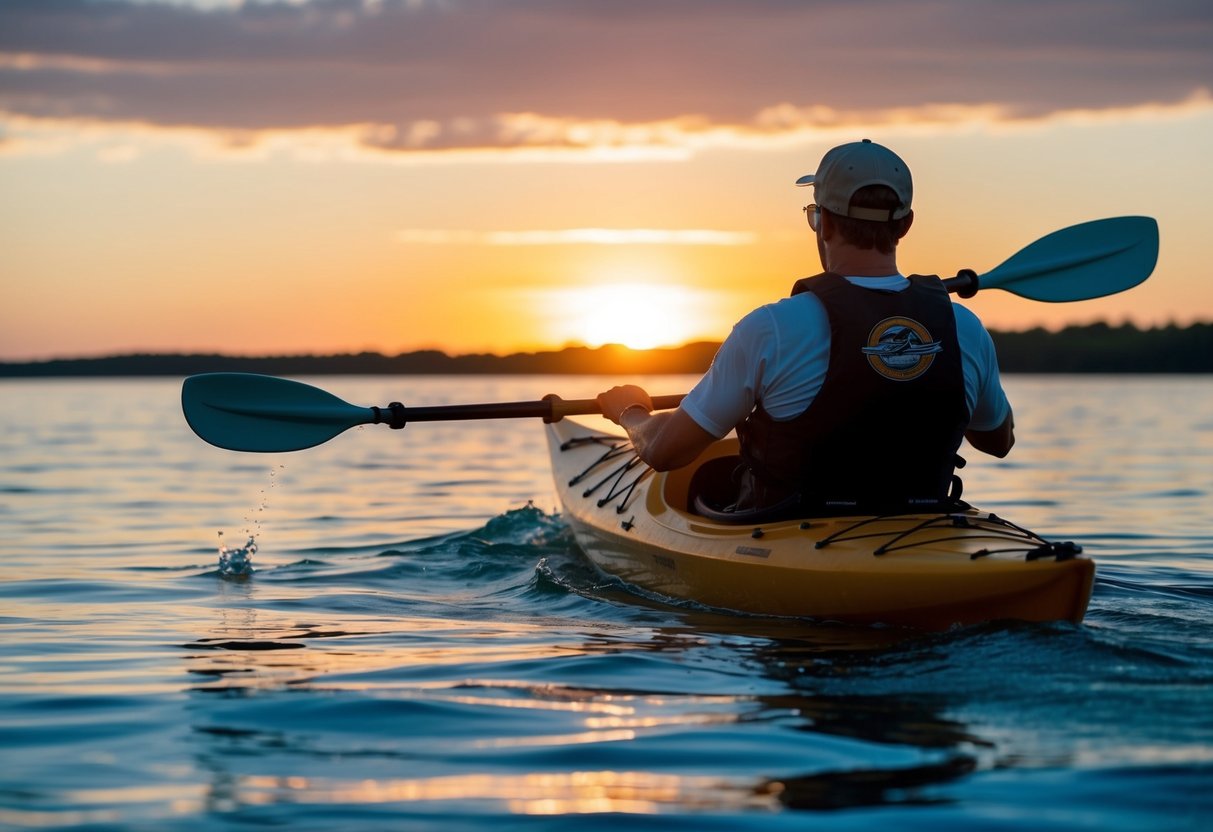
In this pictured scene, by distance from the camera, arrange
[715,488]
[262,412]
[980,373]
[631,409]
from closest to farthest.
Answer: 1. [980,373]
2. [631,409]
3. [715,488]
4. [262,412]

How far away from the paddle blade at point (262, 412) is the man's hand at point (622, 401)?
126cm

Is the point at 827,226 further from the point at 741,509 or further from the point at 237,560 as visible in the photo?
the point at 237,560

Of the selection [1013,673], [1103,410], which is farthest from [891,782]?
[1103,410]

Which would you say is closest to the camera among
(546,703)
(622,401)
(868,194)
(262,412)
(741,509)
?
(546,703)

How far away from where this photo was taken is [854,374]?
4473 mm

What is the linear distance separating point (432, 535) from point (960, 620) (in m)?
5.18

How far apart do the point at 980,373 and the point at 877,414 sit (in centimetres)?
48

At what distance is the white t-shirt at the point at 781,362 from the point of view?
14.8ft

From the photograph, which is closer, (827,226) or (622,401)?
(827,226)

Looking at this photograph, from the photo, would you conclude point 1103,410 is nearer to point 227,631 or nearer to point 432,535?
point 432,535

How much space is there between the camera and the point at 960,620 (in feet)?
14.5

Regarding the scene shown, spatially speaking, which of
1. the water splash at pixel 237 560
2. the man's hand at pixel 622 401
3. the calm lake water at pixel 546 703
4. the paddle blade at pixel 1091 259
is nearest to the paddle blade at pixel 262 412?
the calm lake water at pixel 546 703

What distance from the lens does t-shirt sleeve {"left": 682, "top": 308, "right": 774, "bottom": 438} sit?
454 centimetres

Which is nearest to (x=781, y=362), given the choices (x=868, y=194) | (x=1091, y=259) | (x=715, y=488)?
(x=868, y=194)
